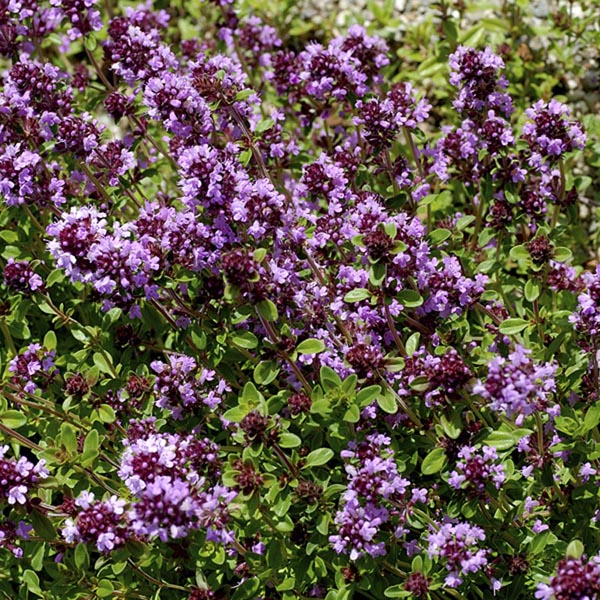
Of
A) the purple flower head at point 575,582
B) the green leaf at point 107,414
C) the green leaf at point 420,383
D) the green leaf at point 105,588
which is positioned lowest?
the green leaf at point 105,588

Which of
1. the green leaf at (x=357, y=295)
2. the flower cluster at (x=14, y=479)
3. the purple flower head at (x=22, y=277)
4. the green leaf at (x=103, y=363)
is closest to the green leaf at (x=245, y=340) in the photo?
the green leaf at (x=357, y=295)

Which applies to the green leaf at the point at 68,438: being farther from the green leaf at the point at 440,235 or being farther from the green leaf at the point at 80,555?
the green leaf at the point at 440,235

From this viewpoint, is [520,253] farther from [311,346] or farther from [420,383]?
[311,346]

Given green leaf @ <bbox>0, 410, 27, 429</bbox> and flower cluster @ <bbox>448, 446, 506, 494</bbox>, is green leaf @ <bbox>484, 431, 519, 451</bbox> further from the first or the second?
green leaf @ <bbox>0, 410, 27, 429</bbox>

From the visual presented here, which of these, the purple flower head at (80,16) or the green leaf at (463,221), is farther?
the purple flower head at (80,16)

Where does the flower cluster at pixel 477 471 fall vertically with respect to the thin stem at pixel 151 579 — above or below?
above

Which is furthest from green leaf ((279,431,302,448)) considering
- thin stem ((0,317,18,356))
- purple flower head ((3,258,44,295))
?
thin stem ((0,317,18,356))

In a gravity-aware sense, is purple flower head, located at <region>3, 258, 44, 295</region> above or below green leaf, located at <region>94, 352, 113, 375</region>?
above
